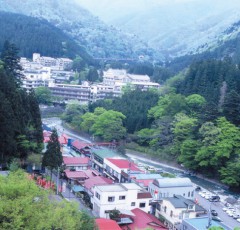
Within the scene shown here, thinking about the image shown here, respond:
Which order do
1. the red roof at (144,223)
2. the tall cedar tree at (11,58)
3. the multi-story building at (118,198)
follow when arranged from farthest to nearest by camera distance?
the tall cedar tree at (11,58), the multi-story building at (118,198), the red roof at (144,223)

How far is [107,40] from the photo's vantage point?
105 meters

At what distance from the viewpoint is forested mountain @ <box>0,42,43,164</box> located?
19.4 metres

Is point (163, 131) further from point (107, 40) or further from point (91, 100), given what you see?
point (107, 40)

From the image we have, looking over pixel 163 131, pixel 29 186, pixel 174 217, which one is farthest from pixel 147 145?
pixel 29 186

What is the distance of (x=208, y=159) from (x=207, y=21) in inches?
6453

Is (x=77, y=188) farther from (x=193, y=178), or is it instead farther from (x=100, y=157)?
(x=193, y=178)

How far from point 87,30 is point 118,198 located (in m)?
96.4

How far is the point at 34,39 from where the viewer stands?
7038 centimetres

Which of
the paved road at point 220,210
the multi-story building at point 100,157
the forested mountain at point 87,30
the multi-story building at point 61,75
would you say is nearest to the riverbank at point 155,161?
the multi-story building at point 100,157

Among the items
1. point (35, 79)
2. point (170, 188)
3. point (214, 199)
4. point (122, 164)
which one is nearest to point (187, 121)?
point (122, 164)

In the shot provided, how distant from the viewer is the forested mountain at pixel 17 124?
63.6 feet

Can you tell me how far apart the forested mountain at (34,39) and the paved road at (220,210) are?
5032 cm

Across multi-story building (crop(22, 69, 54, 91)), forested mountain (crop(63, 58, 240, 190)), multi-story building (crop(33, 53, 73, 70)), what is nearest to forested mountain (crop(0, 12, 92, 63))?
multi-story building (crop(33, 53, 73, 70))

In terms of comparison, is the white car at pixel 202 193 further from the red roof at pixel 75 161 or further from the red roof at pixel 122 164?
the red roof at pixel 75 161
